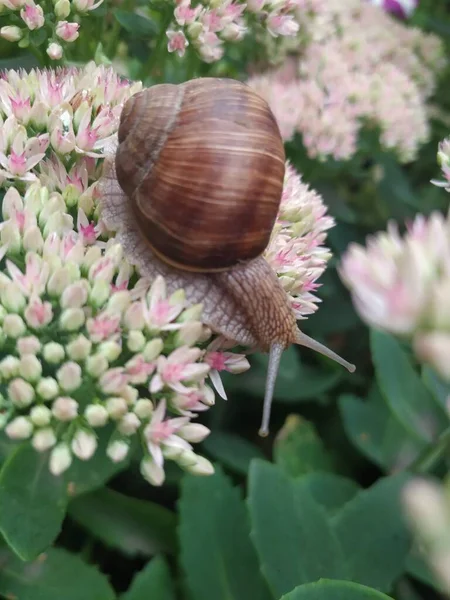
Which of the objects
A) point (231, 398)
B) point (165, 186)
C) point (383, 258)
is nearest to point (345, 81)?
point (231, 398)

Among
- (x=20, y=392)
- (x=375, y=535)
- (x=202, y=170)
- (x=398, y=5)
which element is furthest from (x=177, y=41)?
(x=398, y=5)

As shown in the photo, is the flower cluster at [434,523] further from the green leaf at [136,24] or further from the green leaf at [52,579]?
the green leaf at [136,24]

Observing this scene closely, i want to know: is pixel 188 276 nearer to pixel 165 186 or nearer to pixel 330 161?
pixel 165 186

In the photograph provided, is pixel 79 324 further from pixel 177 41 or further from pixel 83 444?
pixel 177 41

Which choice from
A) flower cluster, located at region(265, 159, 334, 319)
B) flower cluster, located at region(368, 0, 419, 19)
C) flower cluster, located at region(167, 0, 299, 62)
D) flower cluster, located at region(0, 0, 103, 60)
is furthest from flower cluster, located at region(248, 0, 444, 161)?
flower cluster, located at region(0, 0, 103, 60)

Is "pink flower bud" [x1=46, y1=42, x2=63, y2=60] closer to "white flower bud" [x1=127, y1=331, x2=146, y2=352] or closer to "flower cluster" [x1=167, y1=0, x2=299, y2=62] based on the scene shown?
"flower cluster" [x1=167, y1=0, x2=299, y2=62]
